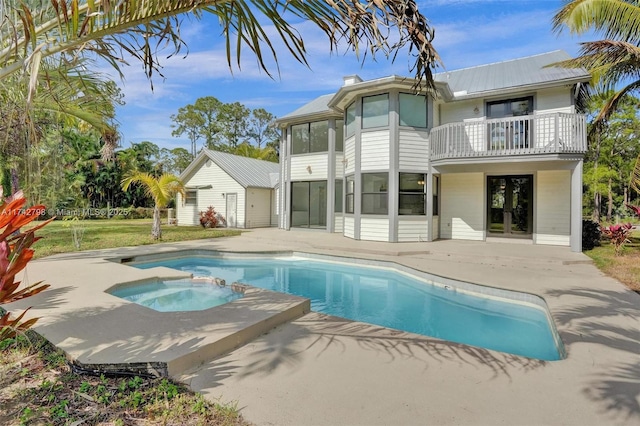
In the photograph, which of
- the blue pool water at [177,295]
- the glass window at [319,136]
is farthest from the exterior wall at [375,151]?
the blue pool water at [177,295]

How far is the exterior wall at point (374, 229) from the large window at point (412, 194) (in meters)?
0.76

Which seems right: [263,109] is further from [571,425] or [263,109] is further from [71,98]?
[571,425]

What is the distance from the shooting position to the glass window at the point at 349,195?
13773 mm

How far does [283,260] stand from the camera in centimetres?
1110

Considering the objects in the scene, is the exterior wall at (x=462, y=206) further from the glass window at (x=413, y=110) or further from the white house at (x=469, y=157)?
the glass window at (x=413, y=110)

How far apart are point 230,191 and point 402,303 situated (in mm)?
14703

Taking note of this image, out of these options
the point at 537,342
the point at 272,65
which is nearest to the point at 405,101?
the point at 537,342

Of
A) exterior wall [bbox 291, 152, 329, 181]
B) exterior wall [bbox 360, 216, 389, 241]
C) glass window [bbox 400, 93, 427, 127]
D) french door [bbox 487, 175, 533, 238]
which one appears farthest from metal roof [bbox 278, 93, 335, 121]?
french door [bbox 487, 175, 533, 238]

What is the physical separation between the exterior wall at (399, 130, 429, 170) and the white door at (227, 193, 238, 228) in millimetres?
10595

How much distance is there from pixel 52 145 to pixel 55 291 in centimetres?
253

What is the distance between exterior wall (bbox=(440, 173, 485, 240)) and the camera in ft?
42.2

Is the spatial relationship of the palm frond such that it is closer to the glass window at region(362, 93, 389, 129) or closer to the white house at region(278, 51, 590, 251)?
the white house at region(278, 51, 590, 251)

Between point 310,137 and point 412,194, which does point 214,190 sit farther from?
point 412,194

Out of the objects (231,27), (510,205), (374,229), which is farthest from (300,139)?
(231,27)
